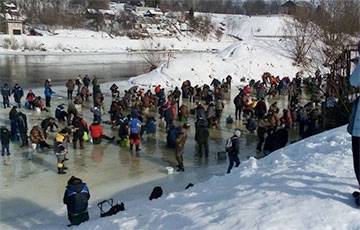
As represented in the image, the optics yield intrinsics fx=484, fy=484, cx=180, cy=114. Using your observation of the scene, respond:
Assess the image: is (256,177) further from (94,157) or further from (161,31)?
(161,31)

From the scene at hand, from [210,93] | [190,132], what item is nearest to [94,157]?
[190,132]

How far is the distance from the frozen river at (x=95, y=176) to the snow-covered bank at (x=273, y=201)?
8.00ft

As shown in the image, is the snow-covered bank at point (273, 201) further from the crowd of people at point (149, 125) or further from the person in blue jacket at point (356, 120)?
the crowd of people at point (149, 125)

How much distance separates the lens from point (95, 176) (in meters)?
12.8

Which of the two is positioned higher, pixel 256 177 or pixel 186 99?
pixel 256 177

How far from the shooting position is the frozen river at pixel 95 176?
10.4 meters

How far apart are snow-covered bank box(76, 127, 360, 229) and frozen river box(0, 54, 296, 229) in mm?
2437

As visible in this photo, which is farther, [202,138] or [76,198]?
[202,138]

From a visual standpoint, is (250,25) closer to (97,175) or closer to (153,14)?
(153,14)

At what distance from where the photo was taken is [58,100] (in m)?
25.5

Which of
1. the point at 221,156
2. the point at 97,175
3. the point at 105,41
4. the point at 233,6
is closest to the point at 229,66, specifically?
the point at 221,156

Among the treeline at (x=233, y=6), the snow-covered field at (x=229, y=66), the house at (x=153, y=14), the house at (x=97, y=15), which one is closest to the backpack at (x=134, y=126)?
the snow-covered field at (x=229, y=66)

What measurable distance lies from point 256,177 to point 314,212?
205cm

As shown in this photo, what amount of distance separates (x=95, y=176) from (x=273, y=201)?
25.7 ft
